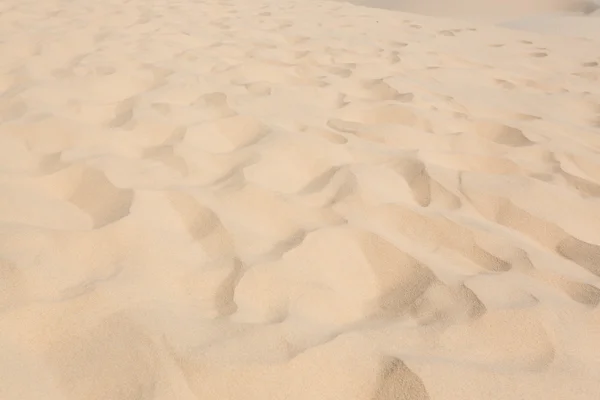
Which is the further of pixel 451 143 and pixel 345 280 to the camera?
pixel 451 143

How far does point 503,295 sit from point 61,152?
128 centimetres

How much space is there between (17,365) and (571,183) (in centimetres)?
159

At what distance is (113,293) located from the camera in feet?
3.24

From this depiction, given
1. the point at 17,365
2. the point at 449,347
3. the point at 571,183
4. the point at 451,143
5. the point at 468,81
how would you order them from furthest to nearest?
A: the point at 468,81
the point at 451,143
the point at 571,183
the point at 449,347
the point at 17,365

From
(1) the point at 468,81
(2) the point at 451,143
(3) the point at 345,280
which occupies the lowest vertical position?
(1) the point at 468,81

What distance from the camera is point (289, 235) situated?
4.17 feet

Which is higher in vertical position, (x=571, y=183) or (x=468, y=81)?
(x=571, y=183)

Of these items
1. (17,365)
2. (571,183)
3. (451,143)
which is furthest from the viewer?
(451,143)

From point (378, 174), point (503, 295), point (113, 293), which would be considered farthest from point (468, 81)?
point (113, 293)

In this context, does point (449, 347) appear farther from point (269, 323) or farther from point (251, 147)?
point (251, 147)

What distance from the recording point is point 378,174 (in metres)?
1.59

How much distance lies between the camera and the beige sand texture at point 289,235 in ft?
2.88

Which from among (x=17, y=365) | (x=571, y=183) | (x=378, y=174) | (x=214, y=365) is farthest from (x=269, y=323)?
(x=571, y=183)

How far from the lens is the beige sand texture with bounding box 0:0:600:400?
88 centimetres
